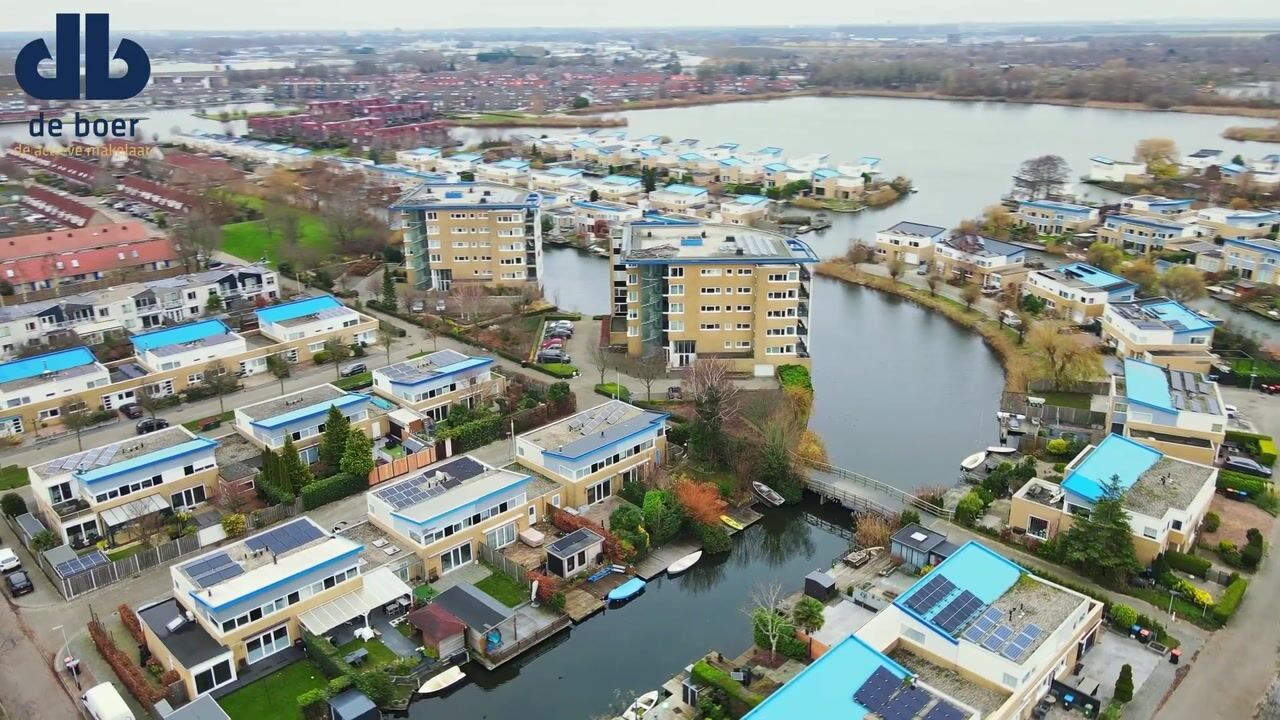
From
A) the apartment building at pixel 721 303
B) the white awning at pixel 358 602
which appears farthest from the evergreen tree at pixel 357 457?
the apartment building at pixel 721 303

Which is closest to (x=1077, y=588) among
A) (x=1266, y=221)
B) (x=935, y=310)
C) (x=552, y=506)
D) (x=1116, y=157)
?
(x=552, y=506)

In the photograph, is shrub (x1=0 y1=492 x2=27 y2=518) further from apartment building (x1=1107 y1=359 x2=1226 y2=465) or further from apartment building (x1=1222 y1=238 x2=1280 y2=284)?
apartment building (x1=1222 y1=238 x2=1280 y2=284)

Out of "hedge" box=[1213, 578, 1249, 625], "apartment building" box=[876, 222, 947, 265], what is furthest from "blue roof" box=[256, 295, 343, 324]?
"hedge" box=[1213, 578, 1249, 625]

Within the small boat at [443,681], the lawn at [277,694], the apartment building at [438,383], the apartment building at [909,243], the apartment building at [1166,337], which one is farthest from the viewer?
the apartment building at [909,243]

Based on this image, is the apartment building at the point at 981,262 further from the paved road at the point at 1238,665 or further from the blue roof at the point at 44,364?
the blue roof at the point at 44,364

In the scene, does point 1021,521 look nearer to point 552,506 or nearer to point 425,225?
point 552,506

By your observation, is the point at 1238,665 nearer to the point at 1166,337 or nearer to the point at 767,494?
the point at 767,494
